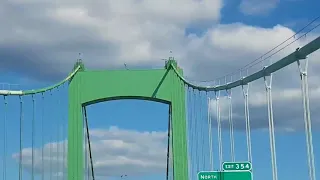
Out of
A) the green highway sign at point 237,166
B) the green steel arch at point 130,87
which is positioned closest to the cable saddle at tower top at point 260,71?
the green steel arch at point 130,87

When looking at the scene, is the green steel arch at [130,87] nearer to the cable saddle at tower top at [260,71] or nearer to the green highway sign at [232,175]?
the cable saddle at tower top at [260,71]

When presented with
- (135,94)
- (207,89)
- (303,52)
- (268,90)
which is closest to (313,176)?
(303,52)

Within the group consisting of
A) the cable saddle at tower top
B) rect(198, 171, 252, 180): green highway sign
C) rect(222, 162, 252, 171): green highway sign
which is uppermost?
the cable saddle at tower top

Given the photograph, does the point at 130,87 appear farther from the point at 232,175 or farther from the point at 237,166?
the point at 232,175

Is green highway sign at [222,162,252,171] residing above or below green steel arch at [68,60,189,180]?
below

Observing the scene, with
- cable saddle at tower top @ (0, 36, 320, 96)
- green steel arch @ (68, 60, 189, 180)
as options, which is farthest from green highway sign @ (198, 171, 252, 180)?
green steel arch @ (68, 60, 189, 180)

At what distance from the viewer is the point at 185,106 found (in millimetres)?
45438

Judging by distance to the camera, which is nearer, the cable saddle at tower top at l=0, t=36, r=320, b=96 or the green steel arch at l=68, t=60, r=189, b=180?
the cable saddle at tower top at l=0, t=36, r=320, b=96

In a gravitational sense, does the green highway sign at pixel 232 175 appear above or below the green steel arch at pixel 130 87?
below

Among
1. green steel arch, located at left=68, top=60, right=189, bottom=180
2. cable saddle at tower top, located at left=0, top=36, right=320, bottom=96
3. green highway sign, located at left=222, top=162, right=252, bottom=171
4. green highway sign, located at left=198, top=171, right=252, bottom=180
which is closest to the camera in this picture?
cable saddle at tower top, located at left=0, top=36, right=320, bottom=96

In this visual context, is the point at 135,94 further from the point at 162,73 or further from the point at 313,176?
the point at 313,176

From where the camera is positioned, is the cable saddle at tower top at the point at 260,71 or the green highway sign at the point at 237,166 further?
the green highway sign at the point at 237,166

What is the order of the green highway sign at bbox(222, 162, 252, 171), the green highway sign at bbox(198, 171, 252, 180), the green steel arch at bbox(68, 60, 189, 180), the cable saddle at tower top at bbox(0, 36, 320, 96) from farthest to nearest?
the green steel arch at bbox(68, 60, 189, 180), the green highway sign at bbox(222, 162, 252, 171), the green highway sign at bbox(198, 171, 252, 180), the cable saddle at tower top at bbox(0, 36, 320, 96)

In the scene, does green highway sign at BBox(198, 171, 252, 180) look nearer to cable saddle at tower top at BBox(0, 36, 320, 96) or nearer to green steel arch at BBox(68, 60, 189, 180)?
cable saddle at tower top at BBox(0, 36, 320, 96)
